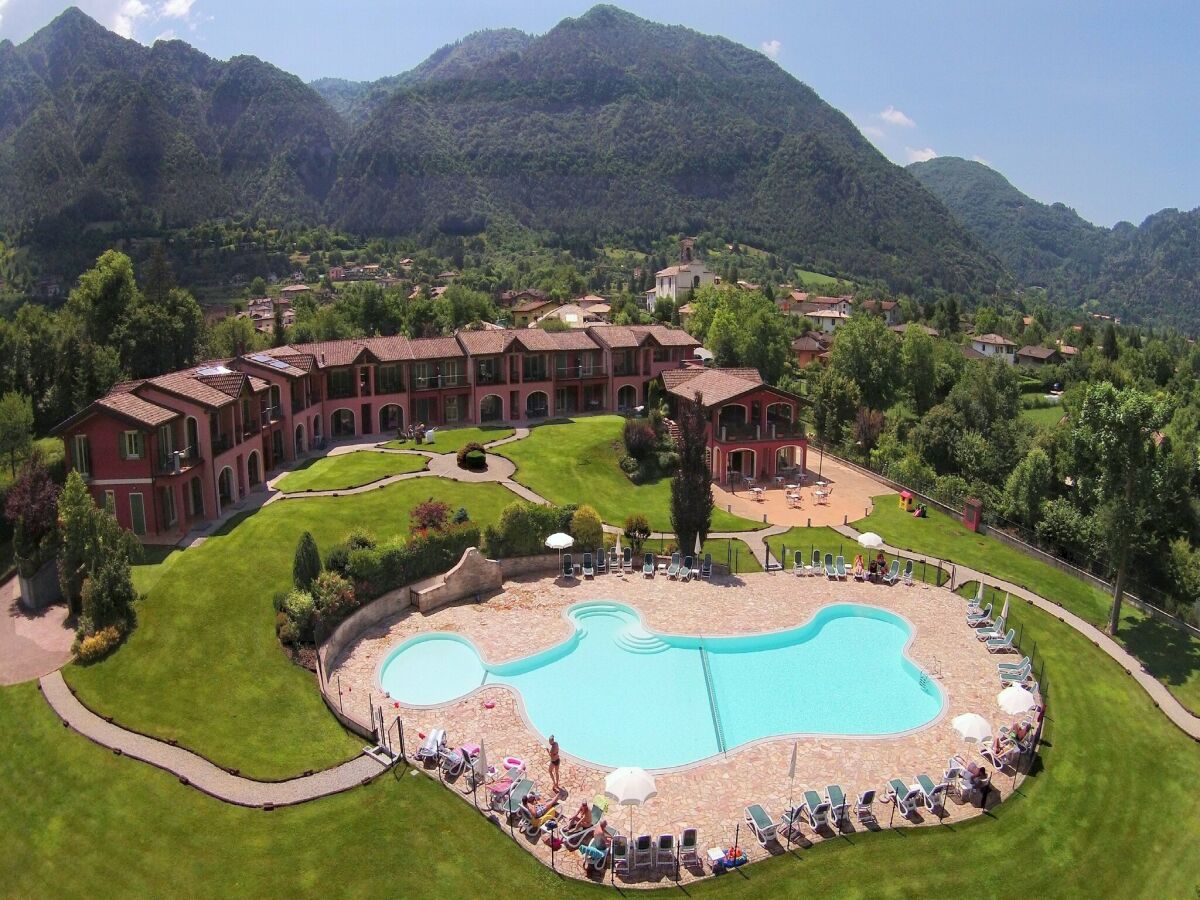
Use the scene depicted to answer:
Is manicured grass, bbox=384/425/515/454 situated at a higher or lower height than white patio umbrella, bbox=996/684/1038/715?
higher

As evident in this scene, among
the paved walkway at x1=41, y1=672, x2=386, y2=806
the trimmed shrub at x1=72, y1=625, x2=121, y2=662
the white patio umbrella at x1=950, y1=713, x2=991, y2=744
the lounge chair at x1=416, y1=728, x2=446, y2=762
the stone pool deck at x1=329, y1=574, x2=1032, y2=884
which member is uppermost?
the white patio umbrella at x1=950, y1=713, x2=991, y2=744

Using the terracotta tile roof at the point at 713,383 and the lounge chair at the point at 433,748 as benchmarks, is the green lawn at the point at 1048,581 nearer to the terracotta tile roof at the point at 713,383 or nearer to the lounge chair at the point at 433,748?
the terracotta tile roof at the point at 713,383

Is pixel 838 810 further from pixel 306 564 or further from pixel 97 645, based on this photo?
pixel 97 645

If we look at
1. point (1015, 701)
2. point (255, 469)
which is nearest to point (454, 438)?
point (255, 469)

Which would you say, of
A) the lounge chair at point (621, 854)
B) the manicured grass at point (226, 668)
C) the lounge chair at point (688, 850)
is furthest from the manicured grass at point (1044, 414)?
the lounge chair at point (621, 854)

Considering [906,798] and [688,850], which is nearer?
[688,850]

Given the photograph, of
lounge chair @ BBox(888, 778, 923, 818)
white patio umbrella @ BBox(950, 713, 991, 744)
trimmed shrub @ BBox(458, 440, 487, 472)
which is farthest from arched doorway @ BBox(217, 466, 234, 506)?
white patio umbrella @ BBox(950, 713, 991, 744)

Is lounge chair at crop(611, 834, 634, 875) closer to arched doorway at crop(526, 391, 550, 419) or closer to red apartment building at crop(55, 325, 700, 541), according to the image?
red apartment building at crop(55, 325, 700, 541)
